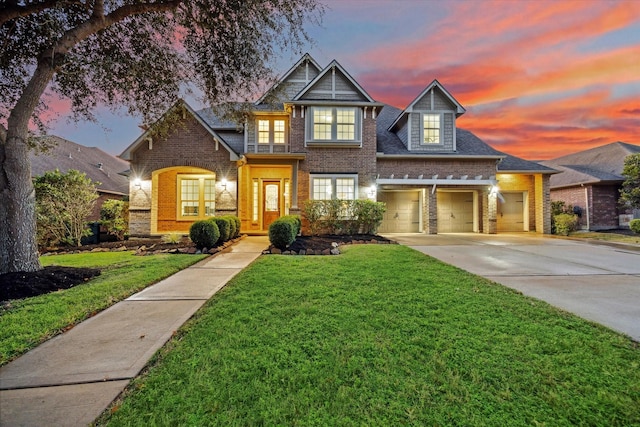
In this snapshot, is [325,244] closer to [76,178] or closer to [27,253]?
[27,253]

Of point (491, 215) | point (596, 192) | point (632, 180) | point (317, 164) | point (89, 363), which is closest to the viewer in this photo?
point (89, 363)

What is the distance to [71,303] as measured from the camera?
378cm

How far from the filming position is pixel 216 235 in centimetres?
838

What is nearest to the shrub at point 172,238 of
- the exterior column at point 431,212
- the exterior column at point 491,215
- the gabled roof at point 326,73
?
the gabled roof at point 326,73

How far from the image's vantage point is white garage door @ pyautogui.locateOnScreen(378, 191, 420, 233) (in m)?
14.7

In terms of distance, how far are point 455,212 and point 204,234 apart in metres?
12.7

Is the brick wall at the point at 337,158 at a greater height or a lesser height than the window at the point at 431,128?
lesser

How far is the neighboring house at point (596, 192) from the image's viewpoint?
49.4 feet

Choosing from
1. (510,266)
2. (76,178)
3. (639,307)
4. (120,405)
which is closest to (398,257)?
→ (510,266)

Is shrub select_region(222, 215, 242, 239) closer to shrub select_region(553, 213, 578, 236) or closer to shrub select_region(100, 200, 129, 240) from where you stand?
shrub select_region(100, 200, 129, 240)

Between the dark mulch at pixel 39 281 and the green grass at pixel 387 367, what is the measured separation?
296 cm

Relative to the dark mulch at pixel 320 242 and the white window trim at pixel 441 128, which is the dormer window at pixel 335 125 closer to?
the white window trim at pixel 441 128

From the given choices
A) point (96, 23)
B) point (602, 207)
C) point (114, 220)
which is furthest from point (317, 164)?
A: point (602, 207)

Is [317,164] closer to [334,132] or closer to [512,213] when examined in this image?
[334,132]
